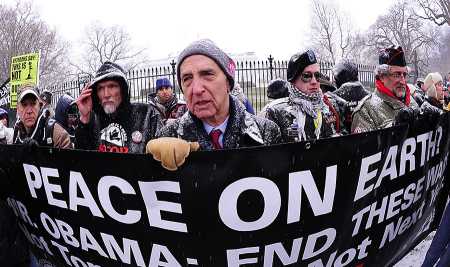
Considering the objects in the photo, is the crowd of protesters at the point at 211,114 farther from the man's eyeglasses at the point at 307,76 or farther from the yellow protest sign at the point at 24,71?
the yellow protest sign at the point at 24,71

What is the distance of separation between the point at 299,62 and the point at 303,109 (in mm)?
409

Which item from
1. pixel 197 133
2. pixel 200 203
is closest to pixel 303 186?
pixel 200 203

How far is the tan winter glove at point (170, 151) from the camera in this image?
188 centimetres

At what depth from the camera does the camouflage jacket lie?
3.25 m

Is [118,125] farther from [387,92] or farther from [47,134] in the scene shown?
[387,92]

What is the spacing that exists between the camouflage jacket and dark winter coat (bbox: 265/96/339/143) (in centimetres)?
23

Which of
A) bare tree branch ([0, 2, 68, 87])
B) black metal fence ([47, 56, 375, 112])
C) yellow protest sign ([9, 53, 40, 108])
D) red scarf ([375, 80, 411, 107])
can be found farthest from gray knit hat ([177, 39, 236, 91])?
bare tree branch ([0, 2, 68, 87])

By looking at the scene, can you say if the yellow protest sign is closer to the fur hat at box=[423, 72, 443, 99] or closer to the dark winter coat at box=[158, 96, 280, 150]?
the dark winter coat at box=[158, 96, 280, 150]

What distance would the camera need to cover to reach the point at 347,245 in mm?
2285

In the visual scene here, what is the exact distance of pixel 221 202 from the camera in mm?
1965

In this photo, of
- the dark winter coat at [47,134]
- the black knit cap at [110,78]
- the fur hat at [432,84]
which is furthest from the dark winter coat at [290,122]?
the fur hat at [432,84]

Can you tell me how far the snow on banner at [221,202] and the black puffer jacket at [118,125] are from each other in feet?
2.35

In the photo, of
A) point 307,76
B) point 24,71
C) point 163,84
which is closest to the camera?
point 307,76

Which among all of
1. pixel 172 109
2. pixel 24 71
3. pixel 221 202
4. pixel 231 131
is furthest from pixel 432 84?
pixel 24 71
